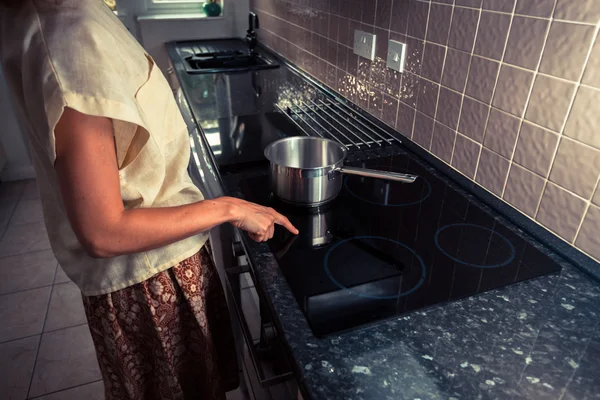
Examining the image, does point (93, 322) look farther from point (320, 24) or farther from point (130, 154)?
point (320, 24)

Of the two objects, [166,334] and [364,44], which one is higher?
[364,44]

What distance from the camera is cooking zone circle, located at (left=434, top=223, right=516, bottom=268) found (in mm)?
821

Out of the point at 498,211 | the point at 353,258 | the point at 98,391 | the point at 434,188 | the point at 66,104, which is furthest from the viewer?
the point at 98,391

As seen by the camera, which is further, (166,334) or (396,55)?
(396,55)

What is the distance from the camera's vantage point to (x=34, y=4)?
58 centimetres

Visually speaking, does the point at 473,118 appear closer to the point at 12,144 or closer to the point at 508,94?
the point at 508,94

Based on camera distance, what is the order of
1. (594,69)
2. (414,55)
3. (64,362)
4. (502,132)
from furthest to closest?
(64,362) < (414,55) < (502,132) < (594,69)

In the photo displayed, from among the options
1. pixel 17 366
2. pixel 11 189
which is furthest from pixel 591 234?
pixel 11 189

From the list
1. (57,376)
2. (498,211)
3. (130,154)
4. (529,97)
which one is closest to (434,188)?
(498,211)

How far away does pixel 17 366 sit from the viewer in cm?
163

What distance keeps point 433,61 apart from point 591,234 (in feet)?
1.84

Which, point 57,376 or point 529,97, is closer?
point 529,97

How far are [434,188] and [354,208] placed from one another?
0.75 feet

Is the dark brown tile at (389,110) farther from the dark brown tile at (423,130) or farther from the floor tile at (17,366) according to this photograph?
the floor tile at (17,366)
